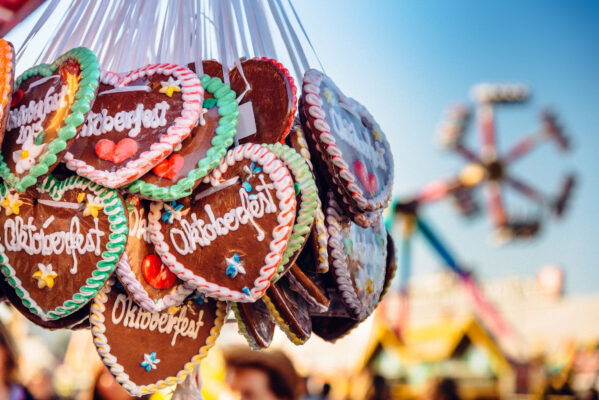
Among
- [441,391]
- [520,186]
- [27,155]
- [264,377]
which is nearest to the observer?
[27,155]

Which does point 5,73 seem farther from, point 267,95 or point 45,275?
point 267,95

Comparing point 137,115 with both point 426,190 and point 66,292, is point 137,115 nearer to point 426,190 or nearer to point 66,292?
point 66,292

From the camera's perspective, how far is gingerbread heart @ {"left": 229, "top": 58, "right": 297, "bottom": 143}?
1222 millimetres

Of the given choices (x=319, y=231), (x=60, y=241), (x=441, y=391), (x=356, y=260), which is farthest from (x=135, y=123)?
(x=441, y=391)

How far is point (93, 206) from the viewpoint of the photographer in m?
1.11

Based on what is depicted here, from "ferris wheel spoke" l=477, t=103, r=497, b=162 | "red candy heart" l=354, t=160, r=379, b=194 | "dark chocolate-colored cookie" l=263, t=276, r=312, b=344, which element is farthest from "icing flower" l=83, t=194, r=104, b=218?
"ferris wheel spoke" l=477, t=103, r=497, b=162

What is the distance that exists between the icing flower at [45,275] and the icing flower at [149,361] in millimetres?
221

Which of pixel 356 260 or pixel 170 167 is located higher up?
pixel 170 167

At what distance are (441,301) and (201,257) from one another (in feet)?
62.4

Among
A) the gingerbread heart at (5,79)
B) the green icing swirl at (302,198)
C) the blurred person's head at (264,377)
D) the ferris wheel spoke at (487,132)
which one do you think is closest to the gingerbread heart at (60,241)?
the gingerbread heart at (5,79)

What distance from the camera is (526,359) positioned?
7.62 metres

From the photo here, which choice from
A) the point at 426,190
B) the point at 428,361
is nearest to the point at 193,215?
the point at 428,361

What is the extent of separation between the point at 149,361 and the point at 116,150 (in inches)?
15.5

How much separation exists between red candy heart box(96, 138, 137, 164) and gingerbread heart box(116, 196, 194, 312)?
0.26 ft
